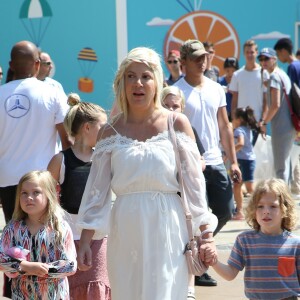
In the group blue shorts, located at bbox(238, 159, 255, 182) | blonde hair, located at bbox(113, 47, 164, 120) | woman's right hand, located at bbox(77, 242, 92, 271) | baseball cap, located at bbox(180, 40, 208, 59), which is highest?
blonde hair, located at bbox(113, 47, 164, 120)

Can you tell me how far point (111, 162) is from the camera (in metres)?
4.71

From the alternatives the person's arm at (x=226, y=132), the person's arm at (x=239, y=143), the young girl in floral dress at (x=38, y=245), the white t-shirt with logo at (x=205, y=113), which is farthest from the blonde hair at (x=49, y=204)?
the person's arm at (x=239, y=143)

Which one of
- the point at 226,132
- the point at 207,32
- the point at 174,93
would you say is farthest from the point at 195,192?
the point at 207,32

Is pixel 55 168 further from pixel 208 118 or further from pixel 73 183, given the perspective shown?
pixel 208 118

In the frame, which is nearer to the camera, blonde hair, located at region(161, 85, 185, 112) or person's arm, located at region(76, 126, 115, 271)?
person's arm, located at region(76, 126, 115, 271)

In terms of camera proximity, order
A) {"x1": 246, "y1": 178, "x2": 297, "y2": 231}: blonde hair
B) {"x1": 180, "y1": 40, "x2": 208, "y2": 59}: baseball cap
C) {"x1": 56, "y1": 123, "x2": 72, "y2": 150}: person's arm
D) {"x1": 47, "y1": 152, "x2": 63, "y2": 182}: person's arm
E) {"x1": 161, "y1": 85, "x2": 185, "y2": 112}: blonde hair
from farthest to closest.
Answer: {"x1": 180, "y1": 40, "x2": 208, "y2": 59}: baseball cap → {"x1": 161, "y1": 85, "x2": 185, "y2": 112}: blonde hair → {"x1": 56, "y1": 123, "x2": 72, "y2": 150}: person's arm → {"x1": 47, "y1": 152, "x2": 63, "y2": 182}: person's arm → {"x1": 246, "y1": 178, "x2": 297, "y2": 231}: blonde hair

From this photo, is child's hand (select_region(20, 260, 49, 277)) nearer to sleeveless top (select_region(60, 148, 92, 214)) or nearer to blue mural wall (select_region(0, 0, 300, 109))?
sleeveless top (select_region(60, 148, 92, 214))

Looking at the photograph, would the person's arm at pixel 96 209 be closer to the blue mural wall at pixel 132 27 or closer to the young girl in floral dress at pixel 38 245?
the young girl in floral dress at pixel 38 245

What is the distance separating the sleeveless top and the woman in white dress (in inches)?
38.8

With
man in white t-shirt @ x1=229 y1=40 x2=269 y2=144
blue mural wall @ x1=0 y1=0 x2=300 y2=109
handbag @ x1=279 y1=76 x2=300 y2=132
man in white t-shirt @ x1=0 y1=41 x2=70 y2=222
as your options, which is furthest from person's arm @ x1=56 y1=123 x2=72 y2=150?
blue mural wall @ x1=0 y1=0 x2=300 y2=109

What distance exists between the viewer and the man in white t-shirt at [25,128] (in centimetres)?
653

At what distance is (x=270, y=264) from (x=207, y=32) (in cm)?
1226

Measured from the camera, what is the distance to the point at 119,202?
184 inches

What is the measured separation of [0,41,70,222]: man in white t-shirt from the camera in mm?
6531
